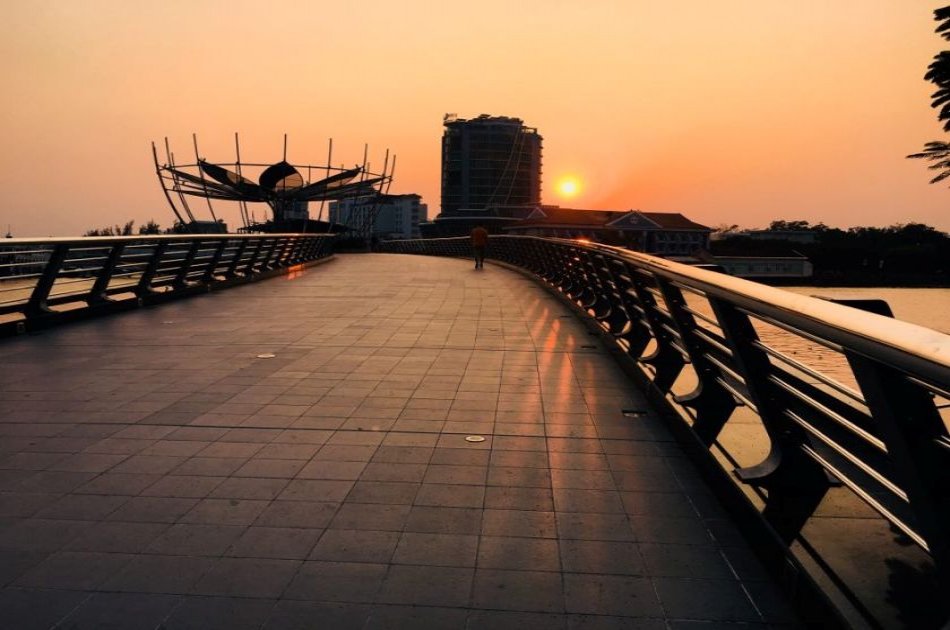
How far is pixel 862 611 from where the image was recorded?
2.21m

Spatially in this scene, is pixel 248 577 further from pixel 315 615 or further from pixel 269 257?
pixel 269 257

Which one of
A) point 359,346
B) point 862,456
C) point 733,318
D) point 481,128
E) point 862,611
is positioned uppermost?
point 481,128

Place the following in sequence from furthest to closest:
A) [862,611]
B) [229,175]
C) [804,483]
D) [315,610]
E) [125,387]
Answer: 1. [229,175]
2. [125,387]
3. [804,483]
4. [315,610]
5. [862,611]

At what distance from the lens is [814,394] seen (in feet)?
9.13

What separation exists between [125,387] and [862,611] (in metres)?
6.33

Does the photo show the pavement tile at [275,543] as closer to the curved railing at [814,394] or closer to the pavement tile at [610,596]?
the pavement tile at [610,596]

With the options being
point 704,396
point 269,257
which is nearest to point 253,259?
point 269,257

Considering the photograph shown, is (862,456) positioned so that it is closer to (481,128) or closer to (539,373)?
(539,373)

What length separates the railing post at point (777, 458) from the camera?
2945mm

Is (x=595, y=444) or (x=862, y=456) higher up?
(x=862, y=456)

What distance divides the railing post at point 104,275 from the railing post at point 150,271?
4.13 ft

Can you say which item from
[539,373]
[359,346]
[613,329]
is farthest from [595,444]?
[359,346]

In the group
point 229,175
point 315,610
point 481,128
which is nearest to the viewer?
point 315,610

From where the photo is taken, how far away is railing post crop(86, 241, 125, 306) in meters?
12.0
